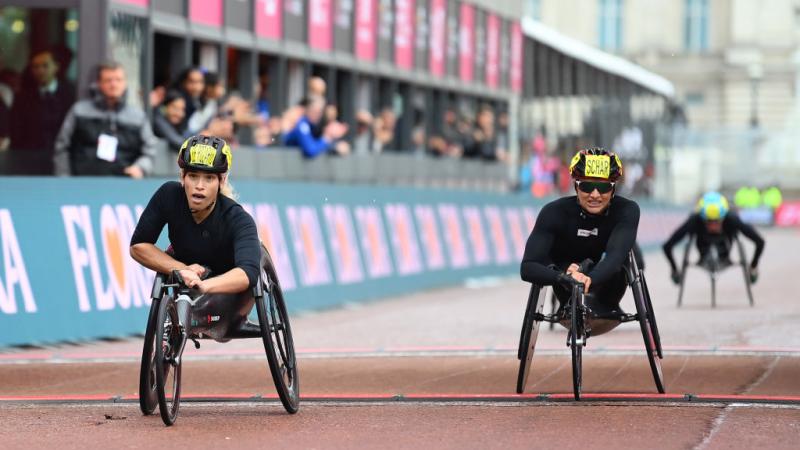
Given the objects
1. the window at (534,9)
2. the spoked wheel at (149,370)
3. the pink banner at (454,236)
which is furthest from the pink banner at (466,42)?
the window at (534,9)

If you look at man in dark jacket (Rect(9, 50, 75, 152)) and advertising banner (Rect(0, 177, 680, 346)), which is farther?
man in dark jacket (Rect(9, 50, 75, 152))

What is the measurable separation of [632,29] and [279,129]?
8077 cm

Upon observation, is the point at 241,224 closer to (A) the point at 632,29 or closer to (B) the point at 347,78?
(B) the point at 347,78

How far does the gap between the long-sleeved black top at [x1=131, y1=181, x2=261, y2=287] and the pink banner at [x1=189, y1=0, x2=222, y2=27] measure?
1227 cm

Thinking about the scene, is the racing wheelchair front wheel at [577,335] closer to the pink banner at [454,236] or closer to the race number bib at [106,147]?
the race number bib at [106,147]

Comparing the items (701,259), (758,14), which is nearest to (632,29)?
(758,14)

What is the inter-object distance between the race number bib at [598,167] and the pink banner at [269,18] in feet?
44.8

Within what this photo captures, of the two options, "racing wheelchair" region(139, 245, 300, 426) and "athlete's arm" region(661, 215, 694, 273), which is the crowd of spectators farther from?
"racing wheelchair" region(139, 245, 300, 426)

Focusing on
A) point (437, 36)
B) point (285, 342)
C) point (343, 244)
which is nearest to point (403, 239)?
point (343, 244)

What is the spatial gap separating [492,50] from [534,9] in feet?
219

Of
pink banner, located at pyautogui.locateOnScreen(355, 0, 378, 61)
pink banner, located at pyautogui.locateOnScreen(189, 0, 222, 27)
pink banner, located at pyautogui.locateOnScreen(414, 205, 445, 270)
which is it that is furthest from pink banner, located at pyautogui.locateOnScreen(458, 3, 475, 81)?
pink banner, located at pyautogui.locateOnScreen(189, 0, 222, 27)

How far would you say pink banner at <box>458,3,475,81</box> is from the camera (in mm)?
35156

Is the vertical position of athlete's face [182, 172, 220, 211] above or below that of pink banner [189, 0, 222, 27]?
below

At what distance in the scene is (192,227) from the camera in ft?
34.4
